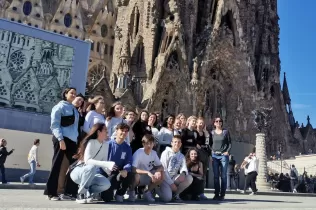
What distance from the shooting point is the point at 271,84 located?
31.2m

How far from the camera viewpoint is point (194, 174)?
634 cm

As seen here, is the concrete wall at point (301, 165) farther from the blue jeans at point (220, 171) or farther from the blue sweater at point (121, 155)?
the blue sweater at point (121, 155)

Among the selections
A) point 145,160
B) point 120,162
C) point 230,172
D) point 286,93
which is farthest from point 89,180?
point 286,93

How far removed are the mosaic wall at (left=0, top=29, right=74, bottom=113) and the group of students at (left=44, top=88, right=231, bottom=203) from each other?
6.01 metres

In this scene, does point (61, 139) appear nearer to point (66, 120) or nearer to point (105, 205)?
point (66, 120)

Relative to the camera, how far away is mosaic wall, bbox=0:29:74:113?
11.4 metres

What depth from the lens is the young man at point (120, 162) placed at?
523 centimetres

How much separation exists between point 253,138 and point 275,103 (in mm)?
5191

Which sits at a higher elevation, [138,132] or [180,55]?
[180,55]

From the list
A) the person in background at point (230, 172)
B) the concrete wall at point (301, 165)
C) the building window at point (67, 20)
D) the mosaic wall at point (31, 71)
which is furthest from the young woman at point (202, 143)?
the building window at point (67, 20)

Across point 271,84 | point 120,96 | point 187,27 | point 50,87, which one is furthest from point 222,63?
point 50,87

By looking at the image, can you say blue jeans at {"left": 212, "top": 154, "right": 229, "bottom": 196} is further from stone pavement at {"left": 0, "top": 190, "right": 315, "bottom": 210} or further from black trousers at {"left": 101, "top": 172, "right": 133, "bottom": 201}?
black trousers at {"left": 101, "top": 172, "right": 133, "bottom": 201}

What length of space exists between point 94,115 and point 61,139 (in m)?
0.85

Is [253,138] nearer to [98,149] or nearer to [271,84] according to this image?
[271,84]
